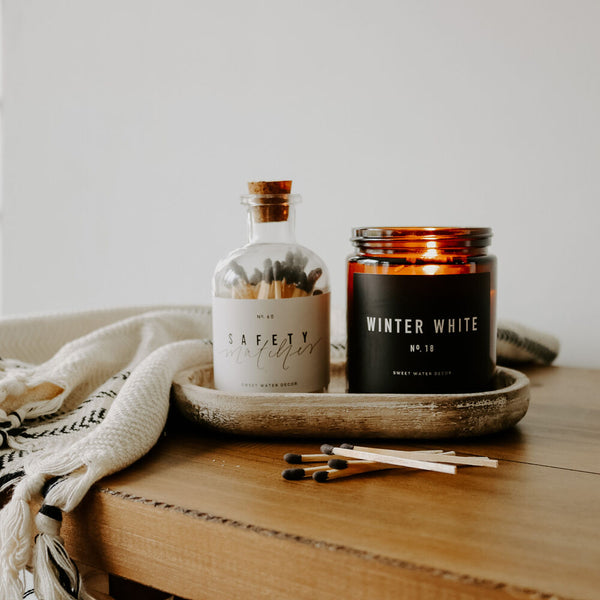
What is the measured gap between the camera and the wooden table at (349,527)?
1.14 feet

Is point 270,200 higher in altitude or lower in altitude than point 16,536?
higher

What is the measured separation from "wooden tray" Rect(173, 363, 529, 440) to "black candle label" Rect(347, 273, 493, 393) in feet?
0.07

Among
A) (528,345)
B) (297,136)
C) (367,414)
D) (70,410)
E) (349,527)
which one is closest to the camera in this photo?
(349,527)

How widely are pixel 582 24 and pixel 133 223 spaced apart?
2.61 feet

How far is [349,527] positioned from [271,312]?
214mm

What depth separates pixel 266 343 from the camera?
57 cm

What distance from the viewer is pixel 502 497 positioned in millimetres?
427

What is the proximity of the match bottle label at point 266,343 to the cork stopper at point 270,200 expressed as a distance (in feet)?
0.25

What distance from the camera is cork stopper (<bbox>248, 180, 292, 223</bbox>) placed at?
59 centimetres

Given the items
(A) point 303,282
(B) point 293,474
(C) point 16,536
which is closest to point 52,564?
(C) point 16,536

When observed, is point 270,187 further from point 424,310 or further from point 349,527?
point 349,527

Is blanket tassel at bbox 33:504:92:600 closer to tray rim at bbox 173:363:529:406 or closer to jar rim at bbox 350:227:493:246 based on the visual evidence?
tray rim at bbox 173:363:529:406

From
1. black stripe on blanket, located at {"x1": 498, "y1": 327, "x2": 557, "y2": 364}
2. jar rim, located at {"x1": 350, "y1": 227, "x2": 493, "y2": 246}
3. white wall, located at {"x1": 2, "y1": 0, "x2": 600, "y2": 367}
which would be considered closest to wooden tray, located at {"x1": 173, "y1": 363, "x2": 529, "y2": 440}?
jar rim, located at {"x1": 350, "y1": 227, "x2": 493, "y2": 246}

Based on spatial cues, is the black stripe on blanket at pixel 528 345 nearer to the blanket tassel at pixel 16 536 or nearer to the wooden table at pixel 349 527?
the wooden table at pixel 349 527
